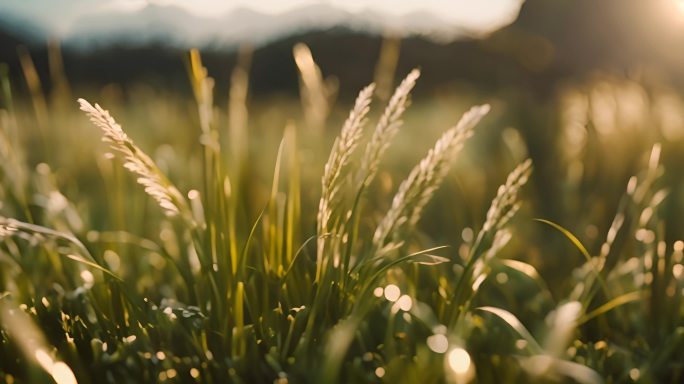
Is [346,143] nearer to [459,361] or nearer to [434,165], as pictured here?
[434,165]

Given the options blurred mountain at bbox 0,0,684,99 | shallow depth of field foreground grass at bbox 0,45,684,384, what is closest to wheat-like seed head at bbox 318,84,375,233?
shallow depth of field foreground grass at bbox 0,45,684,384

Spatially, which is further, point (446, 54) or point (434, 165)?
point (446, 54)

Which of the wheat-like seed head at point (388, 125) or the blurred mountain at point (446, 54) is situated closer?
the wheat-like seed head at point (388, 125)

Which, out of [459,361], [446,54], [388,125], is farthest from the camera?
[446,54]

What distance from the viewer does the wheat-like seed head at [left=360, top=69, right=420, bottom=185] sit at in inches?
27.1

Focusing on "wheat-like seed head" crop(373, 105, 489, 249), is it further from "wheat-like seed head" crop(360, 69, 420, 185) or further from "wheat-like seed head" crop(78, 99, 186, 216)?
"wheat-like seed head" crop(78, 99, 186, 216)

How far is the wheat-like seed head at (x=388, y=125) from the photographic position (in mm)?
688

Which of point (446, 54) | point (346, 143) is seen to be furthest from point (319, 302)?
point (446, 54)

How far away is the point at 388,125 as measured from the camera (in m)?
0.71

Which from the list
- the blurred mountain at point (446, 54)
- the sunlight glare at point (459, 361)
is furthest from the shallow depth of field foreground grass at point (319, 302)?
the blurred mountain at point (446, 54)

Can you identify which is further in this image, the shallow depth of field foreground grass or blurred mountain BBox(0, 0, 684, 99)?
blurred mountain BBox(0, 0, 684, 99)

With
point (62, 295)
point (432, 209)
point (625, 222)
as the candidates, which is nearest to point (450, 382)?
point (62, 295)

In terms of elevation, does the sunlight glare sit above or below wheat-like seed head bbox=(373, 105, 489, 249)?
below

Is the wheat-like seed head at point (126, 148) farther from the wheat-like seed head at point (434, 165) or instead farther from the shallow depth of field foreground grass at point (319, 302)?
the wheat-like seed head at point (434, 165)
